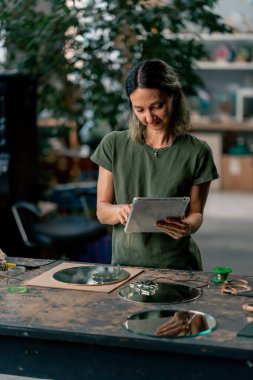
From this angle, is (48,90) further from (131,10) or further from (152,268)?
(152,268)

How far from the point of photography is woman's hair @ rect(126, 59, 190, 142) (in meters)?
2.63

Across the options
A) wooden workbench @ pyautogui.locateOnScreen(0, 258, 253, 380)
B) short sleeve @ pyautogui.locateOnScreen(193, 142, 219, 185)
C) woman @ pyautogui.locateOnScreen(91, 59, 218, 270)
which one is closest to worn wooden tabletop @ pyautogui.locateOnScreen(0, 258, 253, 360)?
wooden workbench @ pyautogui.locateOnScreen(0, 258, 253, 380)

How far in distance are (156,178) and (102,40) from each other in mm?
2272

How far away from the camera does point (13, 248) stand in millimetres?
5281

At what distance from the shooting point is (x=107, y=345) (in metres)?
1.96

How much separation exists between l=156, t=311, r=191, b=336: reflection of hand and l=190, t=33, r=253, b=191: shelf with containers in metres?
7.04

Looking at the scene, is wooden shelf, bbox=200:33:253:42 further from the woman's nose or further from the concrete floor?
the woman's nose

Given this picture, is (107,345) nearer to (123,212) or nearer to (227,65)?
(123,212)

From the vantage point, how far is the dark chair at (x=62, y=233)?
475 cm

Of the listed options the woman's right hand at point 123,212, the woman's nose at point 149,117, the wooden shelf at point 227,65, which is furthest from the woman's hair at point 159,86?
the wooden shelf at point 227,65

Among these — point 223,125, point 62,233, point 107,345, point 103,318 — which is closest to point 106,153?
point 103,318

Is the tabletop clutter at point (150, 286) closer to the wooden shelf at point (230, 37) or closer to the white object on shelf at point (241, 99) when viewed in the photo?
the wooden shelf at point (230, 37)

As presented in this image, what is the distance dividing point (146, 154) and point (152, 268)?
45 cm

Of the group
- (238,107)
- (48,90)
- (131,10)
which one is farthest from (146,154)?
(238,107)
